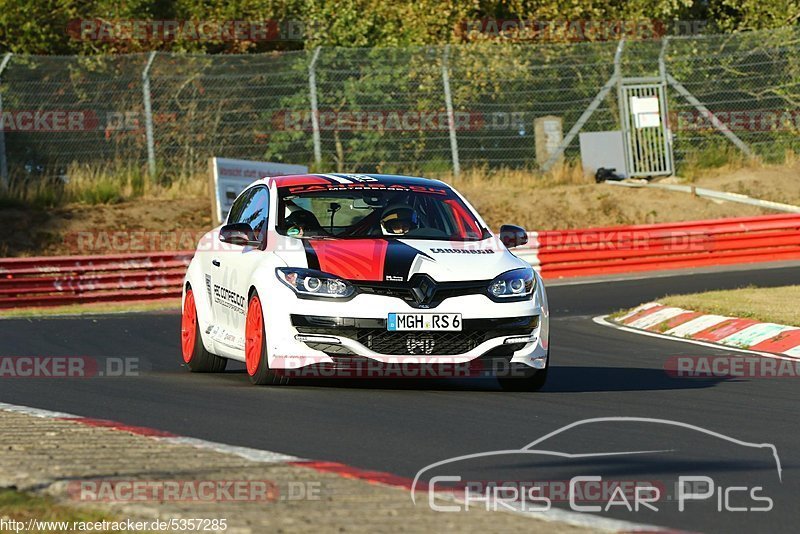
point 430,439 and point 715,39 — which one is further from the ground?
point 715,39

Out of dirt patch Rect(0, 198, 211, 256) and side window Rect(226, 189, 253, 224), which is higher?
side window Rect(226, 189, 253, 224)

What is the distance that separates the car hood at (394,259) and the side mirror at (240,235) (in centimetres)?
26

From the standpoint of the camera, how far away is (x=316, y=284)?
9.41 metres

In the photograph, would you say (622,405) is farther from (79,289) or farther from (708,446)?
(79,289)

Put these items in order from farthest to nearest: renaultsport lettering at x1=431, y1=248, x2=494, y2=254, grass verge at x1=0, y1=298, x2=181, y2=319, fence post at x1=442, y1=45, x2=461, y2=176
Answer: fence post at x1=442, y1=45, x2=461, y2=176, grass verge at x1=0, y1=298, x2=181, y2=319, renaultsport lettering at x1=431, y1=248, x2=494, y2=254

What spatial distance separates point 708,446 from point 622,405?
179cm

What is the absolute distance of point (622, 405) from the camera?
30.1ft

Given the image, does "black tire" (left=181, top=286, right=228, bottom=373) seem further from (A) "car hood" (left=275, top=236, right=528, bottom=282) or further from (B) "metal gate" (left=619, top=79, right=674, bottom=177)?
(B) "metal gate" (left=619, top=79, right=674, bottom=177)

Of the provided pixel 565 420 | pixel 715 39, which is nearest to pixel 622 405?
pixel 565 420

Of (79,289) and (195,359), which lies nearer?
(195,359)

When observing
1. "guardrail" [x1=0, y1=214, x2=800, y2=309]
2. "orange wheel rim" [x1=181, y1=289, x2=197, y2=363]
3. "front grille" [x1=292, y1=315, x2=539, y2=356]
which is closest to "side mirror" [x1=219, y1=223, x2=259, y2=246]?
"front grille" [x1=292, y1=315, x2=539, y2=356]

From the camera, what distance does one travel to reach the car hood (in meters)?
9.48

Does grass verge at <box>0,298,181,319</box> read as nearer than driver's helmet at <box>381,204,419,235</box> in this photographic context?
No

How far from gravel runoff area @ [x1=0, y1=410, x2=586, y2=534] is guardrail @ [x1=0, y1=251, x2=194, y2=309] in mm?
14983
